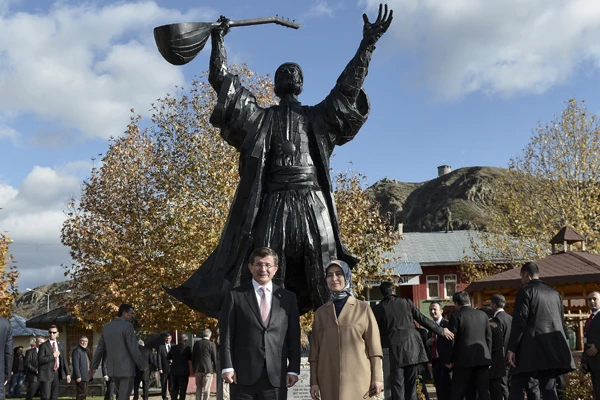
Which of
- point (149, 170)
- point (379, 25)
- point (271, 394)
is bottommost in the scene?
point (271, 394)

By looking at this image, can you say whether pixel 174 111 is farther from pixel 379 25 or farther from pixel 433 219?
pixel 433 219

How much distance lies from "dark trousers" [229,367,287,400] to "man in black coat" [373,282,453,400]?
16.8 feet

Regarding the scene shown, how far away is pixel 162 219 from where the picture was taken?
25547mm

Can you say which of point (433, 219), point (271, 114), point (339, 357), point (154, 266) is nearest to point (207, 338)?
point (154, 266)

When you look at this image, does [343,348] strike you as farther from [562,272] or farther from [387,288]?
[562,272]

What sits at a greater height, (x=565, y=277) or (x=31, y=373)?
(x=565, y=277)

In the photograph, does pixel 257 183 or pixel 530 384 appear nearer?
pixel 257 183

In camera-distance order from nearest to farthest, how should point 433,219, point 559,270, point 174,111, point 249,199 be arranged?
1. point 249,199
2. point 559,270
3. point 174,111
4. point 433,219

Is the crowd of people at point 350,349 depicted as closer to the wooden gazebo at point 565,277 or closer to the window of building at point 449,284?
the wooden gazebo at point 565,277

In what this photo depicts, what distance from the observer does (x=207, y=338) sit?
1731cm

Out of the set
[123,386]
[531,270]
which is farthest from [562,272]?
[123,386]

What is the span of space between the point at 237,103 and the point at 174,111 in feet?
73.4

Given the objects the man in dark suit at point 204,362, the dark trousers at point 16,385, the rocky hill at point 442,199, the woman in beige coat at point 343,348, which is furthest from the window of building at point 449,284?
the rocky hill at point 442,199

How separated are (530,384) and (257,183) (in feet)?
15.7
